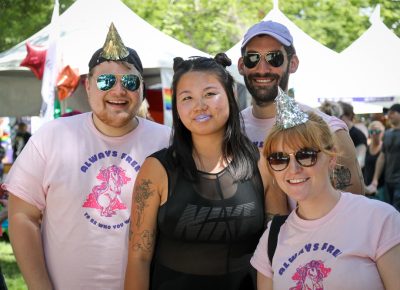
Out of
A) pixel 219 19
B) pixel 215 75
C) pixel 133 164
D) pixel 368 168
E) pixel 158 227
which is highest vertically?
pixel 219 19

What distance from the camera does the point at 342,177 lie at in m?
3.30

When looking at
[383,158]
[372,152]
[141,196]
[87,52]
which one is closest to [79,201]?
[141,196]

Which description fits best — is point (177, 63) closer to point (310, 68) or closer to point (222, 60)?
point (222, 60)

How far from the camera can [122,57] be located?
3486 millimetres

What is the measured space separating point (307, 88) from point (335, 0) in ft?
40.2

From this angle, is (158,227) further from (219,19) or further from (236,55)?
(219,19)

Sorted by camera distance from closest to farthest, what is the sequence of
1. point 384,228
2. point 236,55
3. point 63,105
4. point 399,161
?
1. point 384,228
2. point 399,161
3. point 63,105
4. point 236,55

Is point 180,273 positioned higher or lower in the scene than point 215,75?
lower

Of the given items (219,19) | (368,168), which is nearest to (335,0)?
(219,19)

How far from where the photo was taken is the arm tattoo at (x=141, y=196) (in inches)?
118

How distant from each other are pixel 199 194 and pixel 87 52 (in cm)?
791

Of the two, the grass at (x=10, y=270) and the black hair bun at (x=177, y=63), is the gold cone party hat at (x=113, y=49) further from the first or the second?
the grass at (x=10, y=270)

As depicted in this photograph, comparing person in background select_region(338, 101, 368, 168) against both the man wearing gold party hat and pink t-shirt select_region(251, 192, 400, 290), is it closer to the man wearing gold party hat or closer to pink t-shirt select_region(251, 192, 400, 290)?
the man wearing gold party hat

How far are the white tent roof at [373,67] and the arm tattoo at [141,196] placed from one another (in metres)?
12.5
